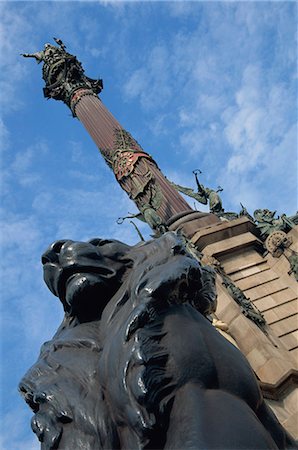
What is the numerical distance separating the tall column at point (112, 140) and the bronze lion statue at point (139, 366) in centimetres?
853

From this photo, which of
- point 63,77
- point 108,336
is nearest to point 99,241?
point 108,336

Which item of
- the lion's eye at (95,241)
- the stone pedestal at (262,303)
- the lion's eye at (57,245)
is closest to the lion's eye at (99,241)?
the lion's eye at (95,241)

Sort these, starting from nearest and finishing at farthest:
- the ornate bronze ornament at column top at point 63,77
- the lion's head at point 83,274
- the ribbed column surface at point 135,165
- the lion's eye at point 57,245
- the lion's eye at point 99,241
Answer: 1. the lion's head at point 83,274
2. the lion's eye at point 57,245
3. the lion's eye at point 99,241
4. the ribbed column surface at point 135,165
5. the ornate bronze ornament at column top at point 63,77

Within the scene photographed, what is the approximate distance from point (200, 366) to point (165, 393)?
0.18 metres

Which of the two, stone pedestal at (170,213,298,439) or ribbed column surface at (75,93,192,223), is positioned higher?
ribbed column surface at (75,93,192,223)

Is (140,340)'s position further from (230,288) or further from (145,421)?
(230,288)

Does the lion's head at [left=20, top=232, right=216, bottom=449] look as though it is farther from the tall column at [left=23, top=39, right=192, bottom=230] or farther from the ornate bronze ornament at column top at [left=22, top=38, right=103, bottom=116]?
the ornate bronze ornament at column top at [left=22, top=38, right=103, bottom=116]

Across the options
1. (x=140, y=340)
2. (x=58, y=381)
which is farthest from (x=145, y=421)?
(x=58, y=381)

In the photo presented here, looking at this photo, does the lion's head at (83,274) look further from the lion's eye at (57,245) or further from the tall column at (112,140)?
the tall column at (112,140)

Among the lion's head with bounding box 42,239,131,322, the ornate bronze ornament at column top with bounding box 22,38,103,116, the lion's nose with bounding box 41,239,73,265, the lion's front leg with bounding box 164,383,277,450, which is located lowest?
the lion's front leg with bounding box 164,383,277,450

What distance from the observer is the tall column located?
44.6 ft

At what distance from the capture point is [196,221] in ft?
34.9

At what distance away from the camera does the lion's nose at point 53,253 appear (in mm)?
2434

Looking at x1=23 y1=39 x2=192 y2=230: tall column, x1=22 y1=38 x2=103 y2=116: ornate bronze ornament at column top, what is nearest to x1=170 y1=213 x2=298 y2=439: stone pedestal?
x1=23 y1=39 x2=192 y2=230: tall column
